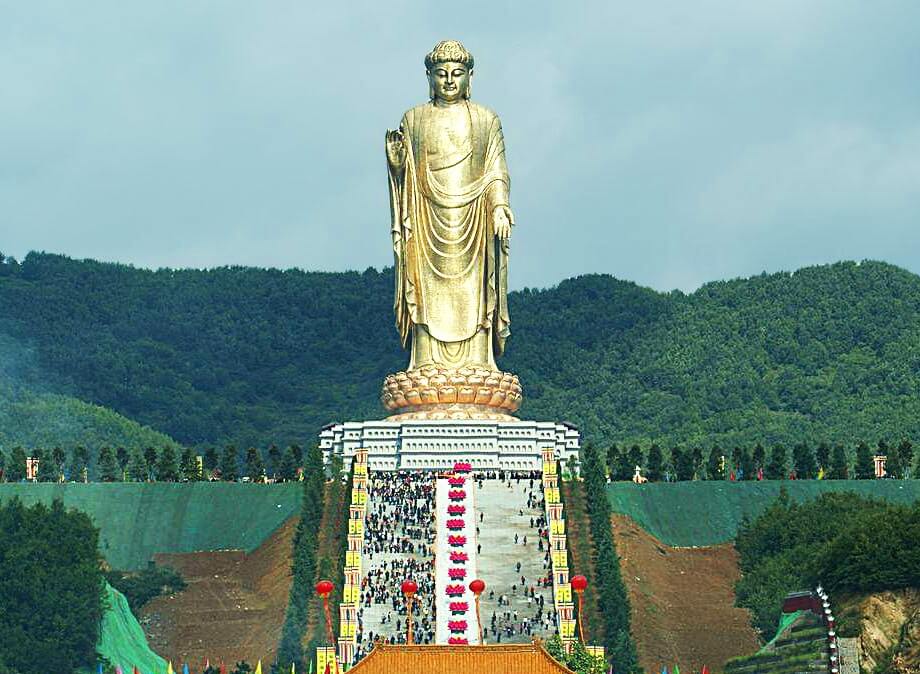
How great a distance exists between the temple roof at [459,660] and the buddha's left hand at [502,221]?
60.5 ft

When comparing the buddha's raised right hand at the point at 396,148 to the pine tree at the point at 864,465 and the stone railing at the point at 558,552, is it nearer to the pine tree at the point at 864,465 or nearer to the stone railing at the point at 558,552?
the stone railing at the point at 558,552

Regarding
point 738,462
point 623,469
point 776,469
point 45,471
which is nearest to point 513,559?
point 623,469

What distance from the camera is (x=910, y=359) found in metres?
79.6

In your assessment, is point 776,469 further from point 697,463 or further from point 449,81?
point 449,81

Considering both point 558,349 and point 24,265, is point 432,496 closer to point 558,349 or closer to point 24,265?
point 558,349

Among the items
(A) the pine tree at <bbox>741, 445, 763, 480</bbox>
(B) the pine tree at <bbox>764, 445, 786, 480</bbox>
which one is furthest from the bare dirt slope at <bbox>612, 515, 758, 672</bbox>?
(A) the pine tree at <bbox>741, 445, 763, 480</bbox>

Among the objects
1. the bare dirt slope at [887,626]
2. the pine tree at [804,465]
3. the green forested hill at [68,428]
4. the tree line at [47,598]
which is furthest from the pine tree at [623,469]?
the green forested hill at [68,428]

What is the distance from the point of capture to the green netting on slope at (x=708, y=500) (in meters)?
53.4

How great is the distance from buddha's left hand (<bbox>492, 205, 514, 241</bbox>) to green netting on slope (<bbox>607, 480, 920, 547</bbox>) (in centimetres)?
543

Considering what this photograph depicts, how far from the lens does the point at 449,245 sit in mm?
55188

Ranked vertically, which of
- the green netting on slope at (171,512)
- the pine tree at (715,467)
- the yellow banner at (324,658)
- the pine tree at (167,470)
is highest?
the pine tree at (715,467)

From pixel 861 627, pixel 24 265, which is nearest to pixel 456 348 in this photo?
pixel 861 627

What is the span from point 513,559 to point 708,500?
8392 millimetres

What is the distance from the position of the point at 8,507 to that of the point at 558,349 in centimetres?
3944
